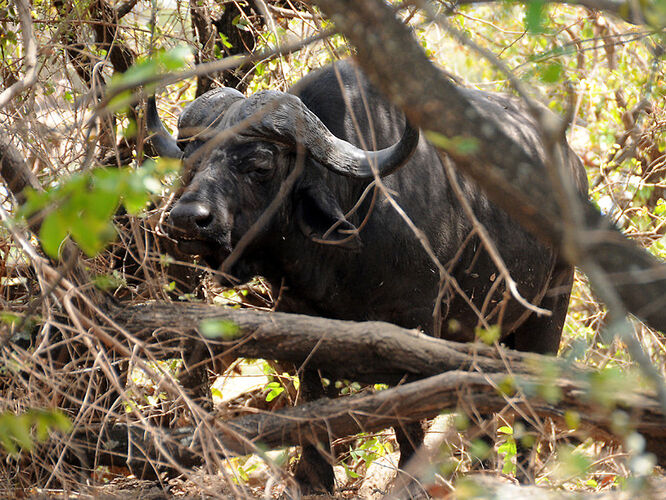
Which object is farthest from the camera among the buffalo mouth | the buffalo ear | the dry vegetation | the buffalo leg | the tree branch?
the buffalo leg

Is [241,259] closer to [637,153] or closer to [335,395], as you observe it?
[335,395]

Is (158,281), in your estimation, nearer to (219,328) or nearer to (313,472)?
(219,328)

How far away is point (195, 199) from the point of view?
324 centimetres

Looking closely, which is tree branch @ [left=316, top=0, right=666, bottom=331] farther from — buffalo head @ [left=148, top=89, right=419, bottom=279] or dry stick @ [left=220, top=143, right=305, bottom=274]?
buffalo head @ [left=148, top=89, right=419, bottom=279]

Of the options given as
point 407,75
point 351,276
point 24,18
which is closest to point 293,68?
point 351,276

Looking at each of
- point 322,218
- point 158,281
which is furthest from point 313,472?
point 158,281

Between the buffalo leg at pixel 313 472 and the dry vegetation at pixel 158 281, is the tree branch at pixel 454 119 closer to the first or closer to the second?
the dry vegetation at pixel 158 281

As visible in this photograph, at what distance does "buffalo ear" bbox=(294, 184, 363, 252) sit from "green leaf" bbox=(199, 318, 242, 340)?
0.83 m

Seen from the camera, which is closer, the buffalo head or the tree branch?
the tree branch

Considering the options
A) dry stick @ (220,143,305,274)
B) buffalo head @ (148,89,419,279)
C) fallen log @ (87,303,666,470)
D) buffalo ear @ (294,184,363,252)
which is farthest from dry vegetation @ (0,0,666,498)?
buffalo ear @ (294,184,363,252)

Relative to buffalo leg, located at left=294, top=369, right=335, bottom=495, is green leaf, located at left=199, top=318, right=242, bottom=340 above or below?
above

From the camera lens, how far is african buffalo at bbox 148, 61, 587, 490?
346 centimetres

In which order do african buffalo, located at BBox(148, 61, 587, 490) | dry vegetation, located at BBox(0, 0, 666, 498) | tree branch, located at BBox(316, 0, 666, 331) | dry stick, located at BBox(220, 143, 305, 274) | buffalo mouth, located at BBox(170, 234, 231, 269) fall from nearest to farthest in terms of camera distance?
tree branch, located at BBox(316, 0, 666, 331) → dry vegetation, located at BBox(0, 0, 666, 498) → dry stick, located at BBox(220, 143, 305, 274) → buffalo mouth, located at BBox(170, 234, 231, 269) → african buffalo, located at BBox(148, 61, 587, 490)

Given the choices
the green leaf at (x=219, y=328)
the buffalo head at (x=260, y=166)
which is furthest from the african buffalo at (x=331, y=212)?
the green leaf at (x=219, y=328)
